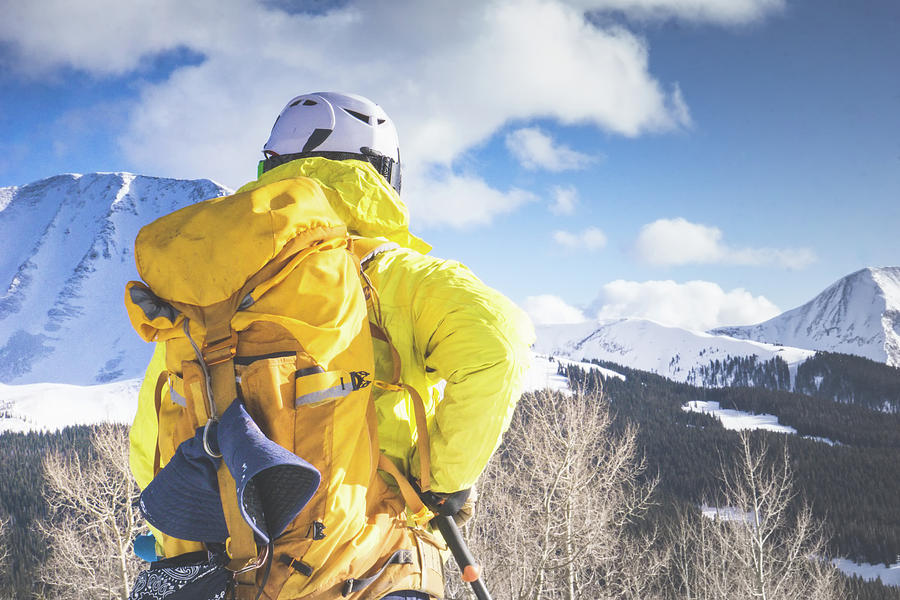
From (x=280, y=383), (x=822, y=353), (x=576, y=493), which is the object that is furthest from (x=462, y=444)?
(x=822, y=353)

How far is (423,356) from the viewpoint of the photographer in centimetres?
168

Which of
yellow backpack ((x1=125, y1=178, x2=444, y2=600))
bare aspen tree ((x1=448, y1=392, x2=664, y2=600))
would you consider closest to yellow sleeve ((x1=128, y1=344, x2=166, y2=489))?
yellow backpack ((x1=125, y1=178, x2=444, y2=600))

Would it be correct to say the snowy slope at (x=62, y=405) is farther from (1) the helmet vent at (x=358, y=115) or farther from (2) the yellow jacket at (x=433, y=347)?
(2) the yellow jacket at (x=433, y=347)

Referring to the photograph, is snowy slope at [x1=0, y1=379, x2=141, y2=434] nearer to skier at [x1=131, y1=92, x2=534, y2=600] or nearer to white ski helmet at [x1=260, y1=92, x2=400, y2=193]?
white ski helmet at [x1=260, y1=92, x2=400, y2=193]

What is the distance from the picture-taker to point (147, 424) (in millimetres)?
1773

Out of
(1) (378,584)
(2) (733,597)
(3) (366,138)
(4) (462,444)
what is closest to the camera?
(1) (378,584)

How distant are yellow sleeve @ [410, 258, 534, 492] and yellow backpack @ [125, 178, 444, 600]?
0.84 ft

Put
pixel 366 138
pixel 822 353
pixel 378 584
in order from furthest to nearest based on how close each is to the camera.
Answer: pixel 822 353
pixel 366 138
pixel 378 584

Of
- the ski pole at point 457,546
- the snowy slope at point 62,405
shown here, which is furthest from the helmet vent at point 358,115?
the snowy slope at point 62,405

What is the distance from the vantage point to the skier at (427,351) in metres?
1.49

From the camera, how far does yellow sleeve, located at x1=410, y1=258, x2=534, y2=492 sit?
147 cm

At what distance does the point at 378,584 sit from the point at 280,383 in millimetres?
624

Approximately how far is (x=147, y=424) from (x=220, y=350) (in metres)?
0.71

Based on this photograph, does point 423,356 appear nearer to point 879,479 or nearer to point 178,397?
point 178,397
